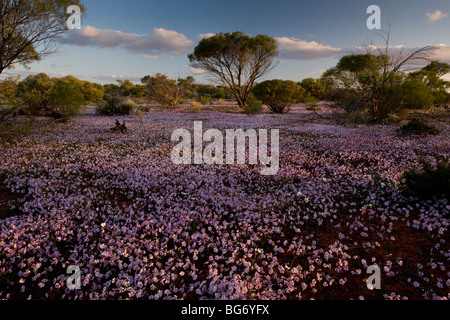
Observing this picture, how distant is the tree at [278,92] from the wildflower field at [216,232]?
83.7 ft

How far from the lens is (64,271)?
349 centimetres

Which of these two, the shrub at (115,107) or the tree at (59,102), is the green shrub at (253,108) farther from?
the tree at (59,102)

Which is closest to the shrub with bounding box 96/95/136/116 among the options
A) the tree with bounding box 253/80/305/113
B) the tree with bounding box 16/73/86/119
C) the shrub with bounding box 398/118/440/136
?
the tree with bounding box 16/73/86/119

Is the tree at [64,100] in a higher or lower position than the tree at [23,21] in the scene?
lower

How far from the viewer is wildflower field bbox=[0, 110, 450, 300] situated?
3223mm

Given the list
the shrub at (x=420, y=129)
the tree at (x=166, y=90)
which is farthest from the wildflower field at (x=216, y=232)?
the tree at (x=166, y=90)

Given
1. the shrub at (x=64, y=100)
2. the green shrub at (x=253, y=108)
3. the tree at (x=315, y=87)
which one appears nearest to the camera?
the shrub at (x=64, y=100)

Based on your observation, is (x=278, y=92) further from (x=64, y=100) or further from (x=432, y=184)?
(x=432, y=184)

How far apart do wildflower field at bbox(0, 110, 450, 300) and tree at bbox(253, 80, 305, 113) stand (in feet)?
83.7

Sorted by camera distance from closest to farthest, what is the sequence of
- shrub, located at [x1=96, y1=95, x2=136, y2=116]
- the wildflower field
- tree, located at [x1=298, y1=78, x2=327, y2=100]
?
the wildflower field, shrub, located at [x1=96, y1=95, x2=136, y2=116], tree, located at [x1=298, y1=78, x2=327, y2=100]

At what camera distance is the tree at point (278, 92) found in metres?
31.9

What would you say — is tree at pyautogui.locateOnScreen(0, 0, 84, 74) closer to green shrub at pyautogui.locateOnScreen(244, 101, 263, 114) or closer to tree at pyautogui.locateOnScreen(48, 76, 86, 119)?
tree at pyautogui.locateOnScreen(48, 76, 86, 119)

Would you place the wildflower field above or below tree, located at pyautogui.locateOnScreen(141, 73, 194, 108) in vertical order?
below
